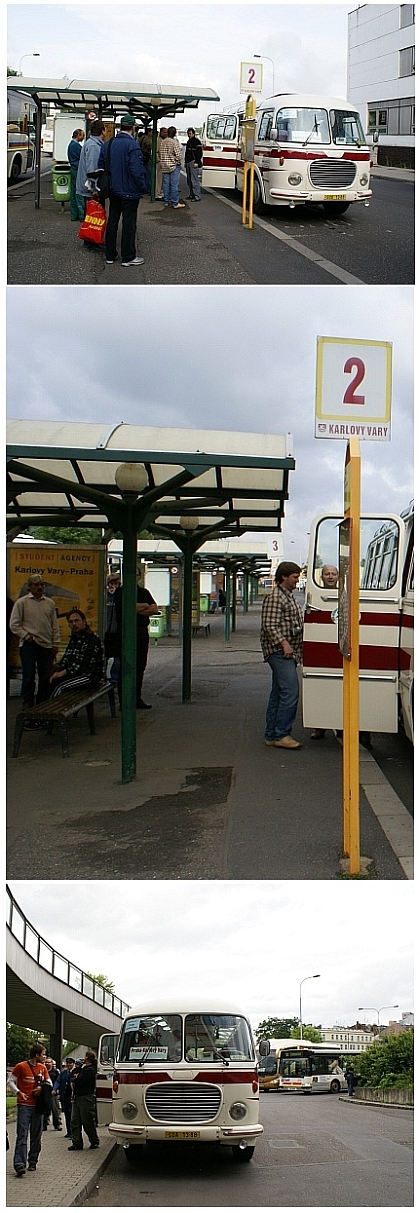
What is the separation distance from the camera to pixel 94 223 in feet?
34.3

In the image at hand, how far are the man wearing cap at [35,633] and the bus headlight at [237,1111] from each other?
14.2 feet

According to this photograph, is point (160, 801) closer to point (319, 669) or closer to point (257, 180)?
point (319, 669)

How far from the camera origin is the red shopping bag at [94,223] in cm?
1045

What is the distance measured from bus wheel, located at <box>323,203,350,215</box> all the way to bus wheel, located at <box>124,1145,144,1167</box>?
10770mm

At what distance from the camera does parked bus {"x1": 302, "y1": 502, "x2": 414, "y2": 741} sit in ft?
25.7

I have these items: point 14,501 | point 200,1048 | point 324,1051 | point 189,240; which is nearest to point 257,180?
point 189,240

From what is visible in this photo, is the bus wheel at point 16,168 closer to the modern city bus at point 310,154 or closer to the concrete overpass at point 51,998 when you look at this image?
the modern city bus at point 310,154

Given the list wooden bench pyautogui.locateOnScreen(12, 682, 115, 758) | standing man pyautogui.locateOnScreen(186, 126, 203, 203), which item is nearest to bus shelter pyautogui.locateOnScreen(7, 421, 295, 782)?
wooden bench pyautogui.locateOnScreen(12, 682, 115, 758)

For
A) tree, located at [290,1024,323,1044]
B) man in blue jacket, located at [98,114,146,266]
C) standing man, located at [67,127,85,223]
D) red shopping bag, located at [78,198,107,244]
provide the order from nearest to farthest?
man in blue jacket, located at [98,114,146,266] < red shopping bag, located at [78,198,107,244] < standing man, located at [67,127,85,223] < tree, located at [290,1024,323,1044]

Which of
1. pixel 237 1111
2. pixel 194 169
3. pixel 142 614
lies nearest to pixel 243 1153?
pixel 237 1111

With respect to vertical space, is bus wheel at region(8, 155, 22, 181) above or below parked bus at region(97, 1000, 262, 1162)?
above

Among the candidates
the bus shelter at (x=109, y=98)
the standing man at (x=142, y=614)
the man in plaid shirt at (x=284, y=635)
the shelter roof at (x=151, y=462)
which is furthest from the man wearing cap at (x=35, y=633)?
the bus shelter at (x=109, y=98)

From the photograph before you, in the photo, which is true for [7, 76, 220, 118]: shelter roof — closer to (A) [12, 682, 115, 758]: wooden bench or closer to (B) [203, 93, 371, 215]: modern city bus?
(B) [203, 93, 371, 215]: modern city bus

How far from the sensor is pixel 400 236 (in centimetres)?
1185
